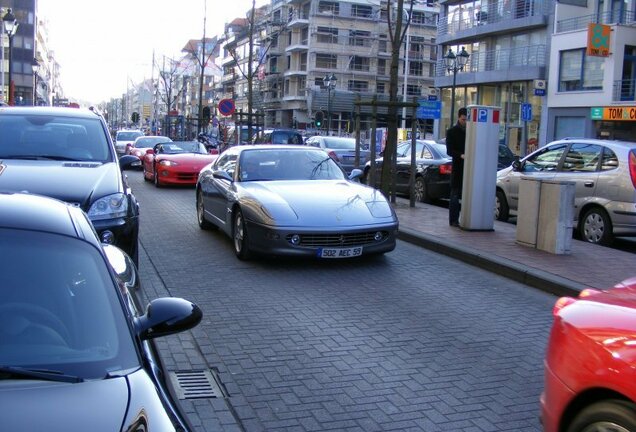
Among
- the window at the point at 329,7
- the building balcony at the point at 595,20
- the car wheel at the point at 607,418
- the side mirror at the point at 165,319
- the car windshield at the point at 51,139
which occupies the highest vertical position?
the window at the point at 329,7

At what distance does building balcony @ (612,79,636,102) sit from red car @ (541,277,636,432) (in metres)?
34.5

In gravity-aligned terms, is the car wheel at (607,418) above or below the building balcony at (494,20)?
below

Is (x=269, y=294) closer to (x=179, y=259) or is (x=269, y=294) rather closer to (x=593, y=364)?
(x=179, y=259)

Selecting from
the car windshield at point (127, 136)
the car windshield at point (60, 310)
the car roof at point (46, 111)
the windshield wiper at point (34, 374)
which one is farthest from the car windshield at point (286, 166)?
the car windshield at point (127, 136)

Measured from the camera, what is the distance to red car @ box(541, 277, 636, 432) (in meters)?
2.86

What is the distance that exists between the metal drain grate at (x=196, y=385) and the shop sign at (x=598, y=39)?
33.9 metres

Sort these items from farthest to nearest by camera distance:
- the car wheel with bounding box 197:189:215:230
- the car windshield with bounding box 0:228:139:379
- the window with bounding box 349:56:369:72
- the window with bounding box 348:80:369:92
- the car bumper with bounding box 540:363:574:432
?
the window with bounding box 348:80:369:92 → the window with bounding box 349:56:369:72 → the car wheel with bounding box 197:189:215:230 → the car bumper with bounding box 540:363:574:432 → the car windshield with bounding box 0:228:139:379

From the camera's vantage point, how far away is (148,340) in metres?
3.06

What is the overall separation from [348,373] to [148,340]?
223 cm

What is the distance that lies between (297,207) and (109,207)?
258cm

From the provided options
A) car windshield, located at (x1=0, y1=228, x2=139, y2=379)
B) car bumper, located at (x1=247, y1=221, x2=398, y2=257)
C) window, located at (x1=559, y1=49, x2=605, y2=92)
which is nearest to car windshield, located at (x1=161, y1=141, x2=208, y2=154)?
car bumper, located at (x1=247, y1=221, x2=398, y2=257)

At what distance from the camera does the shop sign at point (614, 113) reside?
109 ft

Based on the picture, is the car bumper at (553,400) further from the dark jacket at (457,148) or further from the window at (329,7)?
the window at (329,7)

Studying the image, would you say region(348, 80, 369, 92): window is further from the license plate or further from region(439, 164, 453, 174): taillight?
the license plate
